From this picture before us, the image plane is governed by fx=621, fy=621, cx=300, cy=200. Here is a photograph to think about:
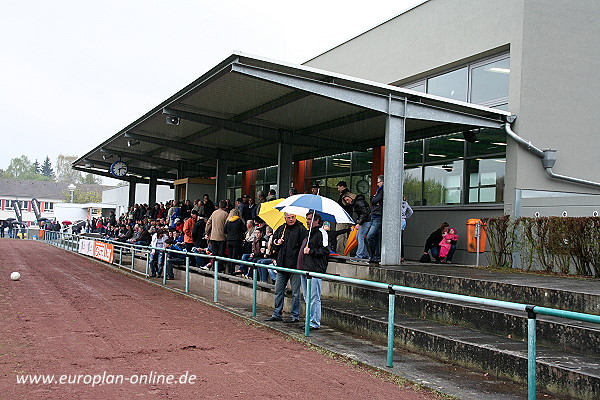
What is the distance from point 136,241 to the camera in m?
22.2

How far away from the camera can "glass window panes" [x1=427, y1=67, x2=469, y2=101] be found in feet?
54.2

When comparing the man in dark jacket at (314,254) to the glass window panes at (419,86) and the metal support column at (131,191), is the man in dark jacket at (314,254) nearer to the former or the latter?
the glass window panes at (419,86)

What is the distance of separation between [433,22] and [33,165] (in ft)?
530

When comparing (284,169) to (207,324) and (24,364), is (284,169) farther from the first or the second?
(24,364)

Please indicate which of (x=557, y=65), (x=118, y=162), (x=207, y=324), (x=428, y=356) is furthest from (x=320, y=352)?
(x=118, y=162)

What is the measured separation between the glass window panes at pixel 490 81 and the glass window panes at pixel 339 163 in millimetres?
5739

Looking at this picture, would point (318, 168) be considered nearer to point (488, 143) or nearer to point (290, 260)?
point (488, 143)

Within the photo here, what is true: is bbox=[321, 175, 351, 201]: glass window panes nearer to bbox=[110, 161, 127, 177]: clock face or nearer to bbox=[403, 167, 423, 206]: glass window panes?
bbox=[403, 167, 423, 206]: glass window panes

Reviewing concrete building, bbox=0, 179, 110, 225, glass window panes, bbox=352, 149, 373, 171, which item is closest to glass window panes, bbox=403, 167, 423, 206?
glass window panes, bbox=352, 149, 373, 171

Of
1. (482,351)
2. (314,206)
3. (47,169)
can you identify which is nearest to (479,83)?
(314,206)

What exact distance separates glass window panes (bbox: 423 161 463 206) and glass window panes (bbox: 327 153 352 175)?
4.25 metres

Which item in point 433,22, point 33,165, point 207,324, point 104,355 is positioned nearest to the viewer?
point 104,355

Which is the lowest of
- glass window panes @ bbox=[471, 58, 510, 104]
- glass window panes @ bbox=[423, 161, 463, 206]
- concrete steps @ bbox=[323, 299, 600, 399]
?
concrete steps @ bbox=[323, 299, 600, 399]

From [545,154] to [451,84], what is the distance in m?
3.98
